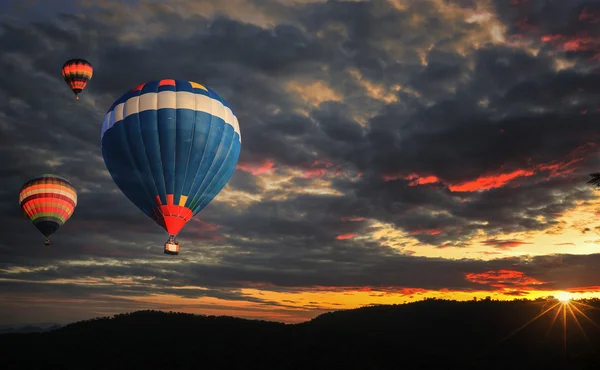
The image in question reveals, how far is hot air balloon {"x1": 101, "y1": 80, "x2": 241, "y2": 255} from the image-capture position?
6284cm

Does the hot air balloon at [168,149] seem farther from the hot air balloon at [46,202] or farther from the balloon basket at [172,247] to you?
the hot air balloon at [46,202]

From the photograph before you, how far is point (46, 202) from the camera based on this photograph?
9644cm

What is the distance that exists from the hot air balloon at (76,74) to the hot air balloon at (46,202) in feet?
55.6

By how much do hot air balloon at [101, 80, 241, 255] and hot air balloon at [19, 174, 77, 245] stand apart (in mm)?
35938

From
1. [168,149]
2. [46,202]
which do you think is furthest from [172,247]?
[46,202]

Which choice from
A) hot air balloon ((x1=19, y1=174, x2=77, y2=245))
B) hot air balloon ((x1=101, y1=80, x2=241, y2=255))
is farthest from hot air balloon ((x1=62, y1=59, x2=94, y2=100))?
hot air balloon ((x1=101, y1=80, x2=241, y2=255))

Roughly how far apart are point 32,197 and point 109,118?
39.6m

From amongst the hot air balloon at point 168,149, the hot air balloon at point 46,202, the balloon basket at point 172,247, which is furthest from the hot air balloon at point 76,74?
the balloon basket at point 172,247

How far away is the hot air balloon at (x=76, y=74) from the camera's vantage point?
101 metres

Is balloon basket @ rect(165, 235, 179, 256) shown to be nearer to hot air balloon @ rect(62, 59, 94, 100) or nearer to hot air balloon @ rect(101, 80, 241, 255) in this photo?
hot air balloon @ rect(101, 80, 241, 255)

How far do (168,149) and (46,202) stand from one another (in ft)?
149

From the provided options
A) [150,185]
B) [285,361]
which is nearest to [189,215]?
[150,185]

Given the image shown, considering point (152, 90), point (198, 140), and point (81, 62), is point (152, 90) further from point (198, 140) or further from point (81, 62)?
point (81, 62)

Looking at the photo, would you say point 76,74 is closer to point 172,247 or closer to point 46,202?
point 46,202
